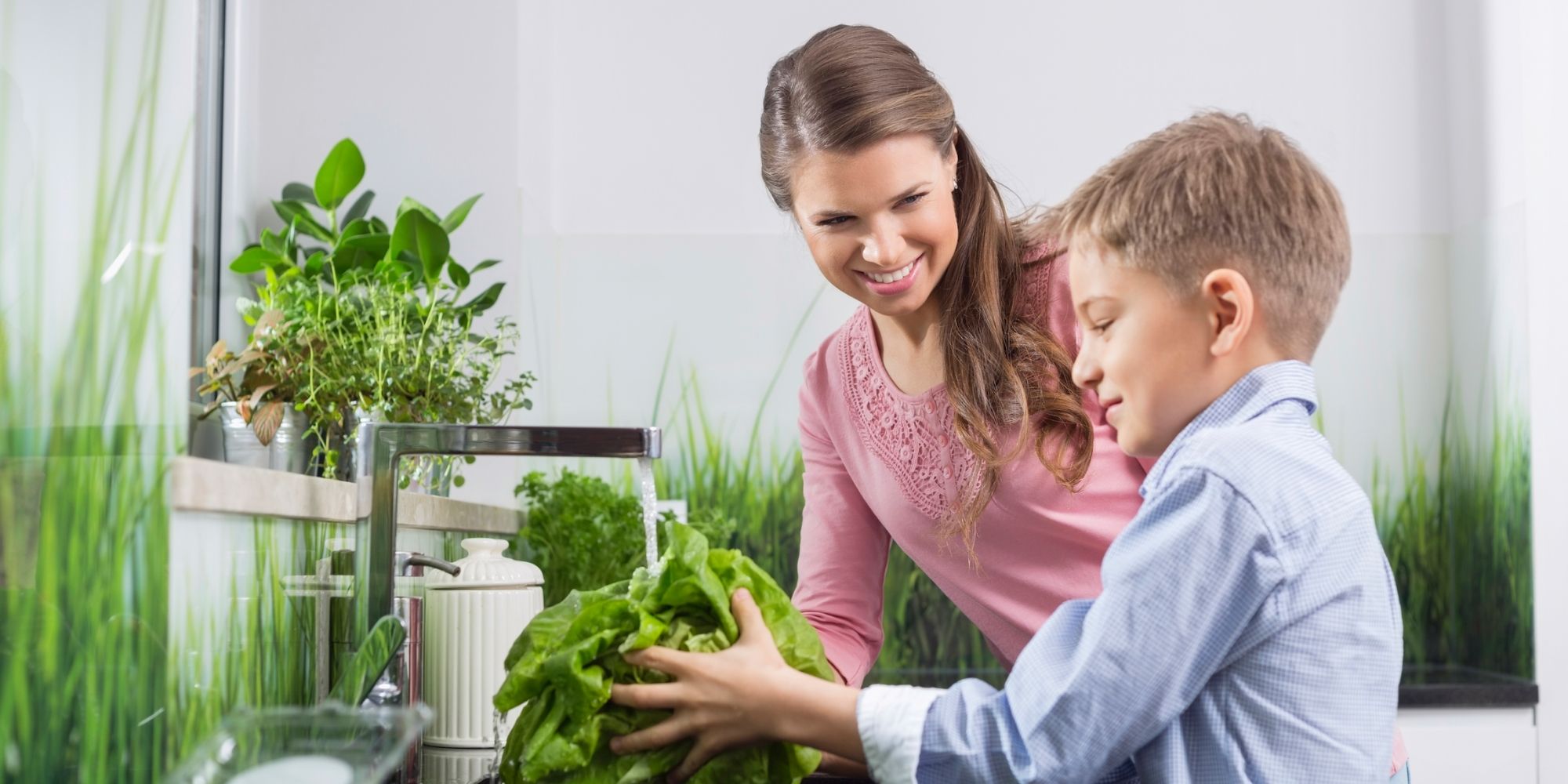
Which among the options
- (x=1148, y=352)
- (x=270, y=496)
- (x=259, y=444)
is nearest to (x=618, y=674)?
(x=270, y=496)

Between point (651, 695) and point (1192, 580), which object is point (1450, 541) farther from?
point (651, 695)

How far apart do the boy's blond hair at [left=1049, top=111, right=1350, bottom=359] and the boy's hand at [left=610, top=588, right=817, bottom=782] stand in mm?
378

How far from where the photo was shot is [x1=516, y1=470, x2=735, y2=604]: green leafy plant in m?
2.24

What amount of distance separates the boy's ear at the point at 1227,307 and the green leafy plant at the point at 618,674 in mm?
360

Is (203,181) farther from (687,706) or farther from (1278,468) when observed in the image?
(1278,468)

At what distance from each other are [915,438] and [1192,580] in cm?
68

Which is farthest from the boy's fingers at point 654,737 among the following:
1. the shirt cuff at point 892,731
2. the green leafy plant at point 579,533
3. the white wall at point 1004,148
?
the white wall at point 1004,148

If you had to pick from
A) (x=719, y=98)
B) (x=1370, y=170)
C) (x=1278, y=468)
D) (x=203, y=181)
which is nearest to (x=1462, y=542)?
(x=1370, y=170)

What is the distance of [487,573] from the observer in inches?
51.2

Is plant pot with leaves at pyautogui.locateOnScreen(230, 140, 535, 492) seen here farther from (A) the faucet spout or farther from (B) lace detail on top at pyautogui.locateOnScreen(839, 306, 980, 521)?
(B) lace detail on top at pyautogui.locateOnScreen(839, 306, 980, 521)

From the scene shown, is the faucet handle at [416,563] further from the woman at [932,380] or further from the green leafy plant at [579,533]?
the green leafy plant at [579,533]

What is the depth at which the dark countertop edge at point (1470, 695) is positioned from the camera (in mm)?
2488

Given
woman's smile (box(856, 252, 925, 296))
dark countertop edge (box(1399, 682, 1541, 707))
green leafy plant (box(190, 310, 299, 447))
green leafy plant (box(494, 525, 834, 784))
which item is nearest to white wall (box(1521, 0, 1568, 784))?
dark countertop edge (box(1399, 682, 1541, 707))

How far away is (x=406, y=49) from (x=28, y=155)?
180 cm
